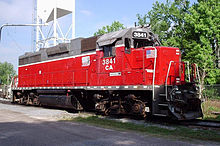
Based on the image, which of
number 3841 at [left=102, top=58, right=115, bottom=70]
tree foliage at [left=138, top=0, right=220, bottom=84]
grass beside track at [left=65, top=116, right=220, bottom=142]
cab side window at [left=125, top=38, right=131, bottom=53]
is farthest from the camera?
tree foliage at [left=138, top=0, right=220, bottom=84]

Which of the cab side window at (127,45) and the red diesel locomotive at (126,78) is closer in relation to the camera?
the red diesel locomotive at (126,78)

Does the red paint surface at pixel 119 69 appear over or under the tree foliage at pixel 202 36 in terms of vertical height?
under

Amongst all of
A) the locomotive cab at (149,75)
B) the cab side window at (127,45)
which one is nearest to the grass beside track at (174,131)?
the locomotive cab at (149,75)

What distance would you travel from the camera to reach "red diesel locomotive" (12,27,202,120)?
31.2 feet

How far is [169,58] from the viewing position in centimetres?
1036

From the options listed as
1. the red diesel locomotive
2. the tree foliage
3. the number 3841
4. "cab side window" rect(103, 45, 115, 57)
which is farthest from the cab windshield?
the tree foliage

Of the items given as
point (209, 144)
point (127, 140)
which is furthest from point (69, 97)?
point (209, 144)

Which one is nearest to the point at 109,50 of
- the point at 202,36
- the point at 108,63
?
the point at 108,63

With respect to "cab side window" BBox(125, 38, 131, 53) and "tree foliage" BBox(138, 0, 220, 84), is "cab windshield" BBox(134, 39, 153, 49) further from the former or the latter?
"tree foliage" BBox(138, 0, 220, 84)

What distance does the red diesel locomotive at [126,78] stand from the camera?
9.50m

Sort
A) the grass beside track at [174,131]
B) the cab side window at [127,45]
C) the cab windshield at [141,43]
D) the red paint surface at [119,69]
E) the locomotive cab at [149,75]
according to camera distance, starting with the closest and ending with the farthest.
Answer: the grass beside track at [174,131] < the locomotive cab at [149,75] < the red paint surface at [119,69] < the cab side window at [127,45] < the cab windshield at [141,43]

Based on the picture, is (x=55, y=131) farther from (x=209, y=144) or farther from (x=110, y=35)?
(x=110, y=35)

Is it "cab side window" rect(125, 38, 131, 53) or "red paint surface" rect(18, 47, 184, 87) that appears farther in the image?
"cab side window" rect(125, 38, 131, 53)

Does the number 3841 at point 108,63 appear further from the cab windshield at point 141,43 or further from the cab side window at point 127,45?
the cab windshield at point 141,43
